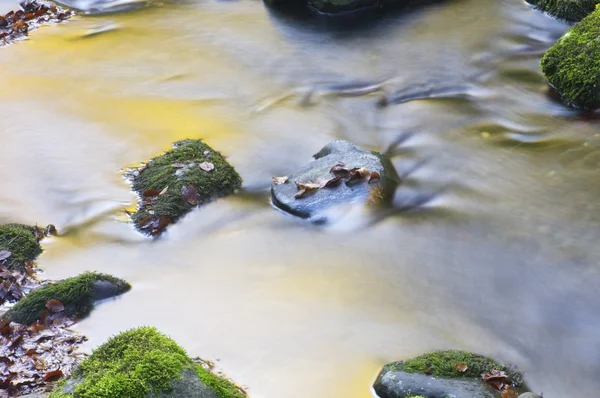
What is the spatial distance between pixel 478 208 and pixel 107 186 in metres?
4.31

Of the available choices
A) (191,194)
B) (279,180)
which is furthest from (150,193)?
(279,180)

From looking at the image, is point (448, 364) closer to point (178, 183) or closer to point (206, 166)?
point (178, 183)

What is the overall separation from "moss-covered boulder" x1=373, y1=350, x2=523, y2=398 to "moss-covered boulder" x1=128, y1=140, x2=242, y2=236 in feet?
10.4

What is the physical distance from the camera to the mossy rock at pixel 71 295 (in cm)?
552

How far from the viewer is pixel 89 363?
3754 mm

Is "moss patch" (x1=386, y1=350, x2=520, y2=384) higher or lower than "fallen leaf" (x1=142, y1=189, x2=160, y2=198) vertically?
lower

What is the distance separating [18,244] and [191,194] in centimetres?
183

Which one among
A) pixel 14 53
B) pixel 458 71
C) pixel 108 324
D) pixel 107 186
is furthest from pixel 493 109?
pixel 14 53

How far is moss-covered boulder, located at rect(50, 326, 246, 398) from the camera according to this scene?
3.53m

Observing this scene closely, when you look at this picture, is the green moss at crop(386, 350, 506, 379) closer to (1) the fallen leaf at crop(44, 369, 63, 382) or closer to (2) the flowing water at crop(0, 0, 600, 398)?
(2) the flowing water at crop(0, 0, 600, 398)

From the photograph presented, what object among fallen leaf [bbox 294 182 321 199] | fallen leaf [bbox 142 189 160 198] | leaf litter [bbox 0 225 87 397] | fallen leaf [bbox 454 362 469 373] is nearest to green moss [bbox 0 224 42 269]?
leaf litter [bbox 0 225 87 397]

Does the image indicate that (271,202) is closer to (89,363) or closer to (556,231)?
(556,231)

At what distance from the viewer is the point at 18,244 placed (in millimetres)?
6551

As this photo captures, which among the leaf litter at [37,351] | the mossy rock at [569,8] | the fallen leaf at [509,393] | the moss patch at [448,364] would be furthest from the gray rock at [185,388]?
the mossy rock at [569,8]
